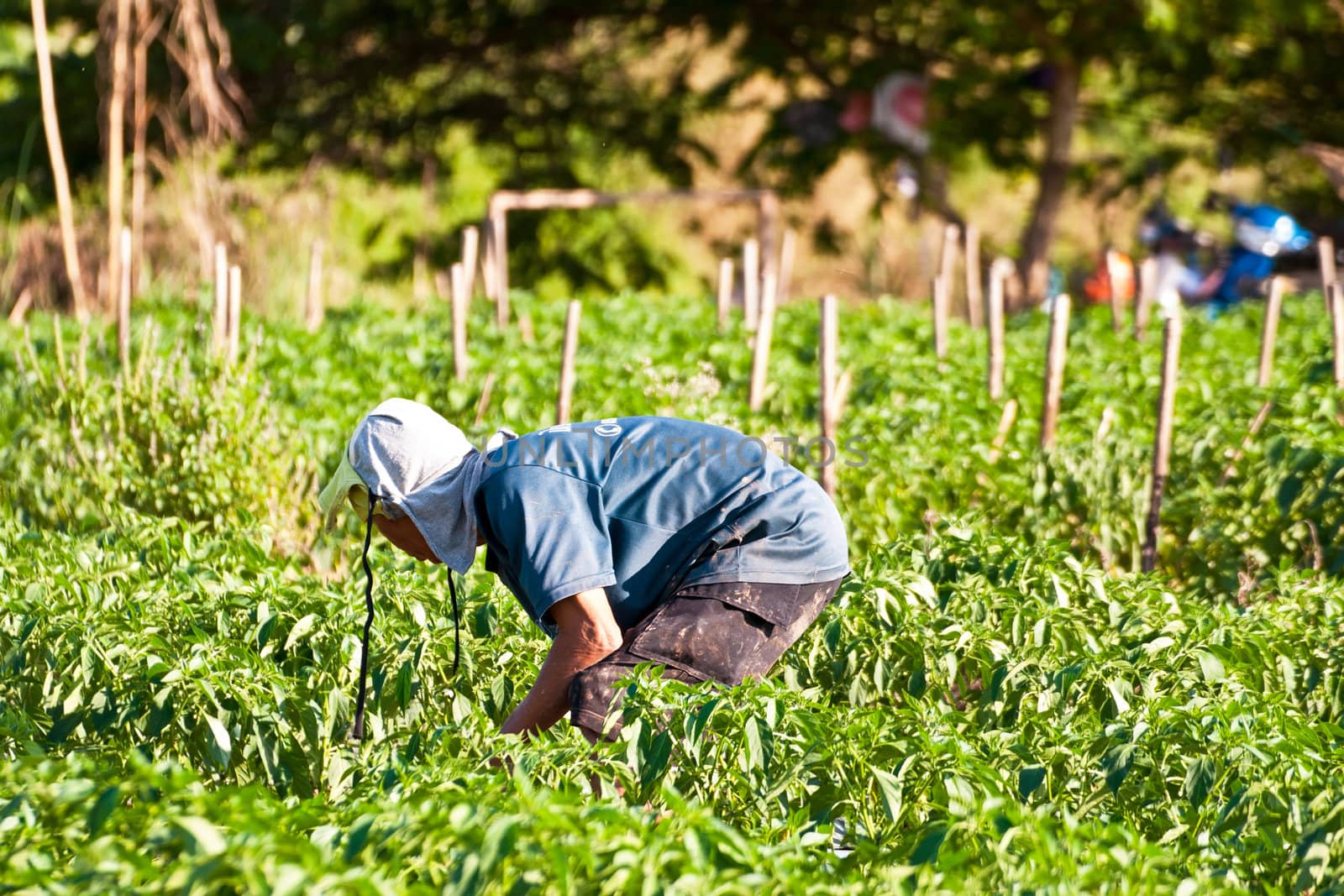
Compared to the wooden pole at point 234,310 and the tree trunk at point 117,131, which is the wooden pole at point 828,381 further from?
the tree trunk at point 117,131

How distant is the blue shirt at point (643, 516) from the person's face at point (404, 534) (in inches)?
4.9

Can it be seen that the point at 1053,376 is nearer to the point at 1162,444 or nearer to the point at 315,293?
the point at 1162,444

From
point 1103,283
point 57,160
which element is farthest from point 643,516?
point 1103,283

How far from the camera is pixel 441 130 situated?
13227mm

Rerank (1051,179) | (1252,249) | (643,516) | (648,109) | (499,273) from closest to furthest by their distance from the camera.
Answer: (643,516)
(499,273)
(1252,249)
(1051,179)
(648,109)

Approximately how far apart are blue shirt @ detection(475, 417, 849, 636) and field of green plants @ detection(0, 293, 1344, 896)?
0.26 m

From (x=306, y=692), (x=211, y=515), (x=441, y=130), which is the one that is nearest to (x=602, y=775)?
(x=306, y=692)

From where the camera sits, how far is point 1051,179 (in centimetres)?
1168

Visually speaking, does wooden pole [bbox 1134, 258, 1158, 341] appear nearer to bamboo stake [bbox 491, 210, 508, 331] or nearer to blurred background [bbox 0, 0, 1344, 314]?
blurred background [bbox 0, 0, 1344, 314]

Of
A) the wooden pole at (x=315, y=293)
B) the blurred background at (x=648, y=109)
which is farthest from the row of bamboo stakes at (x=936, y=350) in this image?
the blurred background at (x=648, y=109)

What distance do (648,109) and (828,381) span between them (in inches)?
324

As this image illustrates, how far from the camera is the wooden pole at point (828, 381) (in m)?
5.05

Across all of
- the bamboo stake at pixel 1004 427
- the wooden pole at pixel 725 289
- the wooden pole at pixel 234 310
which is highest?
the wooden pole at pixel 234 310

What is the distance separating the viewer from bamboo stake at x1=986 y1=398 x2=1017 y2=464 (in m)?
5.14
